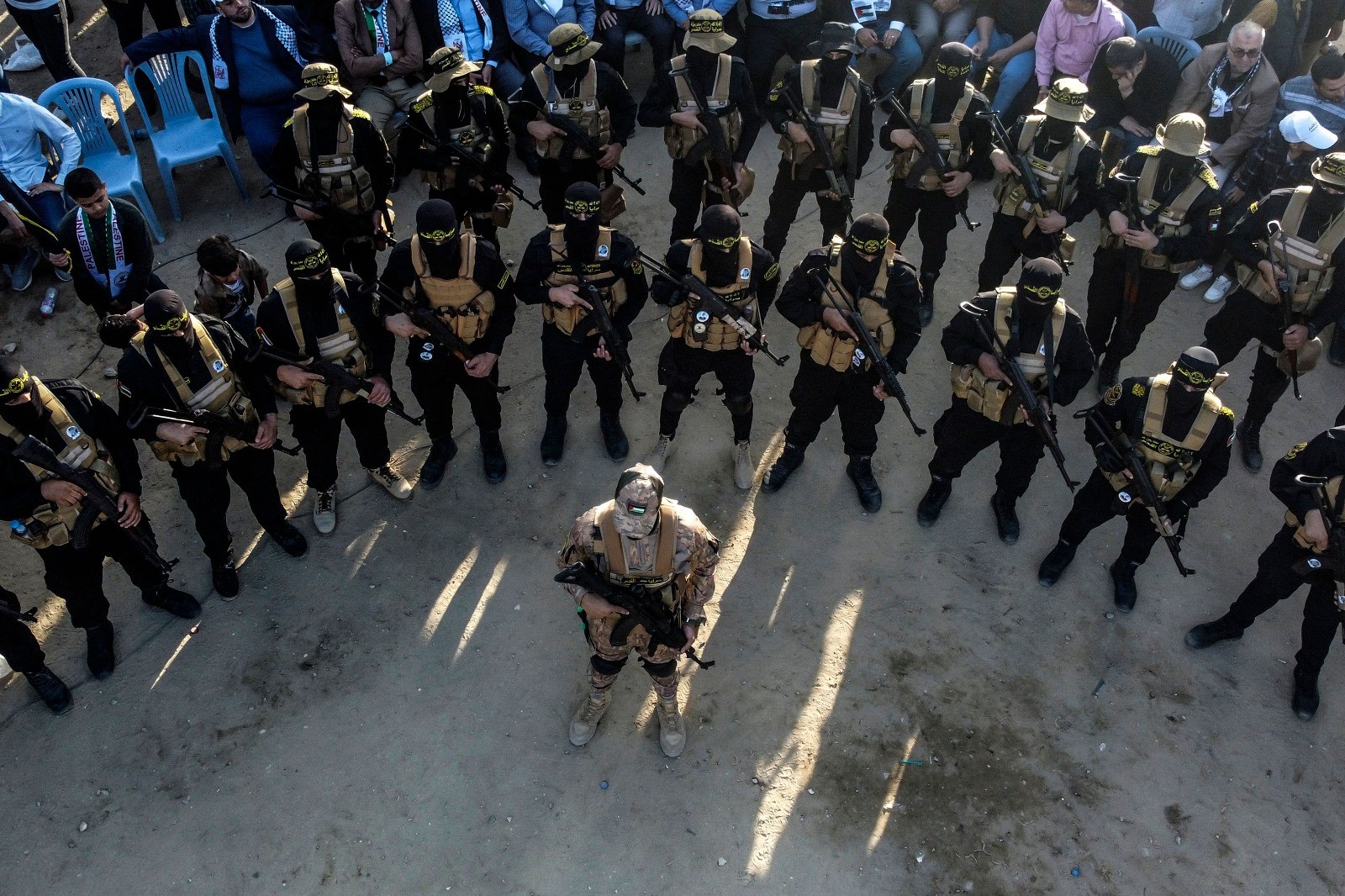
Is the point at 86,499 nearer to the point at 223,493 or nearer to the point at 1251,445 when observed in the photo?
the point at 223,493

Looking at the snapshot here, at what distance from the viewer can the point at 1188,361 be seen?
4977mm

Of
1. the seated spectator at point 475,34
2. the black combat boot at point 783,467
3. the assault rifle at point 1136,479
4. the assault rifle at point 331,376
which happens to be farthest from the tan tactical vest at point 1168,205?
the assault rifle at point 331,376

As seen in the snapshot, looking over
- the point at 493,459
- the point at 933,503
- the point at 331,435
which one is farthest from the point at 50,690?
the point at 933,503

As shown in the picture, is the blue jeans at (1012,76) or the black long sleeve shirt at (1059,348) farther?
the blue jeans at (1012,76)

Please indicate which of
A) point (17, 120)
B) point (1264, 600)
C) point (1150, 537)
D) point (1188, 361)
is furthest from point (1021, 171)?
point (17, 120)

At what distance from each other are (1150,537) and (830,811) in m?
2.58

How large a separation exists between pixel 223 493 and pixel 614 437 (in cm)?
251

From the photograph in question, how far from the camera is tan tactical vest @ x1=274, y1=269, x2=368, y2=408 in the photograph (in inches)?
208

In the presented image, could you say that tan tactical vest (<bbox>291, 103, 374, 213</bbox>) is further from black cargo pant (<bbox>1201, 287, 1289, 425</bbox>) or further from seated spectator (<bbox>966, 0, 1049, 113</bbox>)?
A: black cargo pant (<bbox>1201, 287, 1289, 425</bbox>)

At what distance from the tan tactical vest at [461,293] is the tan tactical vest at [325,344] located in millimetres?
414

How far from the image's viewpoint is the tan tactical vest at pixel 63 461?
4.73 metres

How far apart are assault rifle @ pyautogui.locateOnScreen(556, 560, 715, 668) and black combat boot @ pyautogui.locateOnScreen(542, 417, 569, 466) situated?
223 centimetres

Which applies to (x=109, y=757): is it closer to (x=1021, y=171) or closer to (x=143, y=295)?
(x=143, y=295)

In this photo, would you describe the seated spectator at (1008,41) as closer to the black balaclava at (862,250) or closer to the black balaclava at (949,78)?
the black balaclava at (949,78)
